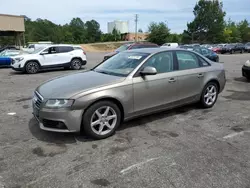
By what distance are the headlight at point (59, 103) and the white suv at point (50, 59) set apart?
9.88 m

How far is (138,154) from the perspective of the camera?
3541 millimetres

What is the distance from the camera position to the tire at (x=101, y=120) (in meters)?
3.88

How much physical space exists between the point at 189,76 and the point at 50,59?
10.1m

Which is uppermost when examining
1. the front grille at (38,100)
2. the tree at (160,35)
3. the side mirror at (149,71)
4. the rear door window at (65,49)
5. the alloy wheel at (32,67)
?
the tree at (160,35)

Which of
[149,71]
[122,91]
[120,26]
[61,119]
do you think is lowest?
Answer: [61,119]

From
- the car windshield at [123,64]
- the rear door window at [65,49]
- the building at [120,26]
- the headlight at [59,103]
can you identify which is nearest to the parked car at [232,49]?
the rear door window at [65,49]

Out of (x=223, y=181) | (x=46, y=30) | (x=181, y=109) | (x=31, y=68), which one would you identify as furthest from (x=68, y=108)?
(x=46, y=30)

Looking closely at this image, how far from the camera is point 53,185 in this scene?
9.23ft

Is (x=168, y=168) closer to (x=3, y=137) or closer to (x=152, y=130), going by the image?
(x=152, y=130)

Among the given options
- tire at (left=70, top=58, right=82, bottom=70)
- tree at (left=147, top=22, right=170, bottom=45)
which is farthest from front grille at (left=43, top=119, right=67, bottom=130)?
tree at (left=147, top=22, right=170, bottom=45)

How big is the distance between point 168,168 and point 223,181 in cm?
67

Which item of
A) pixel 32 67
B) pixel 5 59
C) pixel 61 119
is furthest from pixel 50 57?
pixel 61 119

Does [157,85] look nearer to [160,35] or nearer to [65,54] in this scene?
[65,54]

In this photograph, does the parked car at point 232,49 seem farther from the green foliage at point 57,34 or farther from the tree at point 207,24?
the green foliage at point 57,34
